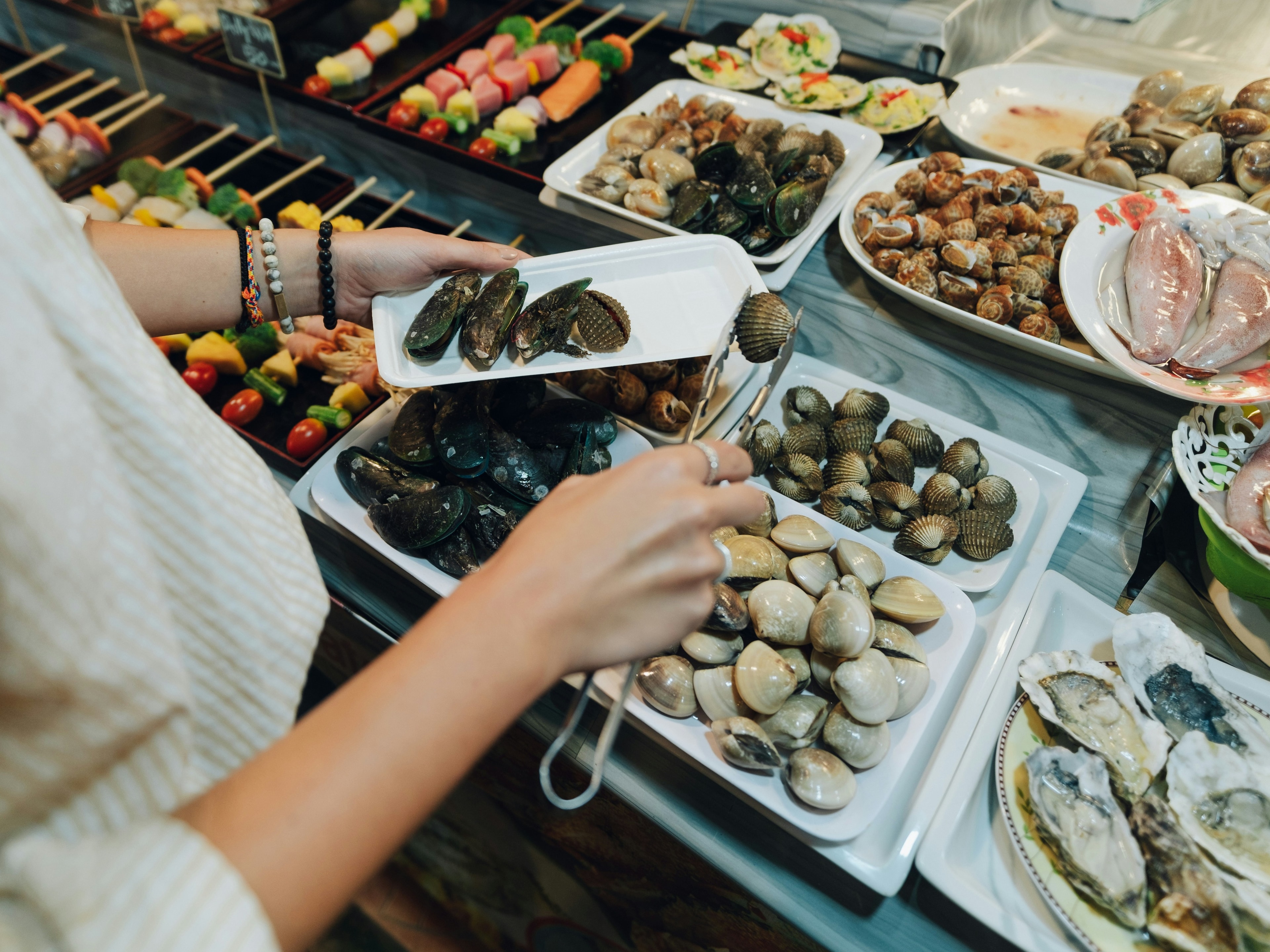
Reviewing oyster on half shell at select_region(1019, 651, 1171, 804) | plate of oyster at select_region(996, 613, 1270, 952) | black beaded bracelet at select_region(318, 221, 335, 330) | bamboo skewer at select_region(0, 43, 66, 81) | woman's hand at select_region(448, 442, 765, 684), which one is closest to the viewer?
woman's hand at select_region(448, 442, 765, 684)

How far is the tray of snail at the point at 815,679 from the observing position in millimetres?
986

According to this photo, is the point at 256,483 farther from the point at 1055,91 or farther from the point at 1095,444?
the point at 1055,91

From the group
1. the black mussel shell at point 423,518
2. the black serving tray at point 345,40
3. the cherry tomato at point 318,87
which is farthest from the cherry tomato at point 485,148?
the black mussel shell at point 423,518

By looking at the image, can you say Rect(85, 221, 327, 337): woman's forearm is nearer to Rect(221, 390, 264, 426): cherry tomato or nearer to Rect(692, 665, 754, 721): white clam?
Rect(221, 390, 264, 426): cherry tomato

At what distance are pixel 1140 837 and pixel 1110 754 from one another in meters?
0.10

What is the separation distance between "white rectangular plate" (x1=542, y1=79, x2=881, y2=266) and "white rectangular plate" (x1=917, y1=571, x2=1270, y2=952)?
925 mm

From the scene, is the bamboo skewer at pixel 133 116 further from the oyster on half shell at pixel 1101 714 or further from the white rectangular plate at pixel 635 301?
the oyster on half shell at pixel 1101 714

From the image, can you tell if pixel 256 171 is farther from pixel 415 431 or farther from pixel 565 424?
pixel 565 424

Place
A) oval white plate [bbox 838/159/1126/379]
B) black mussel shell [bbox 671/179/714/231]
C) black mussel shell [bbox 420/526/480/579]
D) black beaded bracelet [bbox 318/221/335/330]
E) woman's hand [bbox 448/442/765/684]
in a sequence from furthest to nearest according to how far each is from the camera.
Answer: black mussel shell [bbox 671/179/714/231], oval white plate [bbox 838/159/1126/379], black beaded bracelet [bbox 318/221/335/330], black mussel shell [bbox 420/526/480/579], woman's hand [bbox 448/442/765/684]

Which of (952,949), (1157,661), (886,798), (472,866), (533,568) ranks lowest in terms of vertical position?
(472,866)

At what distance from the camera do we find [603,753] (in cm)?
80

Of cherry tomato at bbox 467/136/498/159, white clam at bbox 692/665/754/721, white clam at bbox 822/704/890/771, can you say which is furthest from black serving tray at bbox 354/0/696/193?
white clam at bbox 822/704/890/771

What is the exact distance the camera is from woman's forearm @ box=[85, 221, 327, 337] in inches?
44.7

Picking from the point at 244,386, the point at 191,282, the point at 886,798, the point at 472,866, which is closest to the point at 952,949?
the point at 886,798
